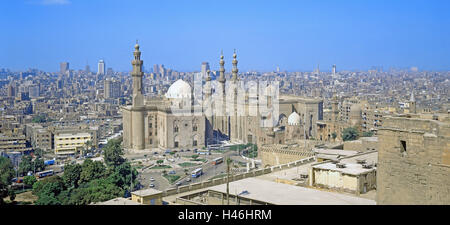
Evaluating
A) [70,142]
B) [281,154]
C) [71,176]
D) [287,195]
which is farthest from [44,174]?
[287,195]

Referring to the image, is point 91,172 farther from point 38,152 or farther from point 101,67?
point 101,67

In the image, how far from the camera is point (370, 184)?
9.24 m

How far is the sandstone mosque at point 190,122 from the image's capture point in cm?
2664

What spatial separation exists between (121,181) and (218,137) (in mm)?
12235

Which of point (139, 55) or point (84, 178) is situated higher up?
point (139, 55)

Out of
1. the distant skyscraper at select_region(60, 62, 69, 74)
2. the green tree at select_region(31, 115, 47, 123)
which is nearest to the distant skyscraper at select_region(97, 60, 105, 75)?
the distant skyscraper at select_region(60, 62, 69, 74)

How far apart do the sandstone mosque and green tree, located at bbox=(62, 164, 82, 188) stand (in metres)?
8.15

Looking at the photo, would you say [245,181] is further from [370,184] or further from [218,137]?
[218,137]

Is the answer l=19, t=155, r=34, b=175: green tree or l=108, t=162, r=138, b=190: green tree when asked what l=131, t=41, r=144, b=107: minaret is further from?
l=108, t=162, r=138, b=190: green tree

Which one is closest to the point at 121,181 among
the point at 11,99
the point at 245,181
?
the point at 245,181

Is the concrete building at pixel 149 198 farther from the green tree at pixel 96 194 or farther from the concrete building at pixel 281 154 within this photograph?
the concrete building at pixel 281 154

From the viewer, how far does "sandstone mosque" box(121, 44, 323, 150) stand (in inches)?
1049

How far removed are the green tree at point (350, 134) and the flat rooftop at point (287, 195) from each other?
16.2m

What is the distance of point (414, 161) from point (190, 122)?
2176cm
